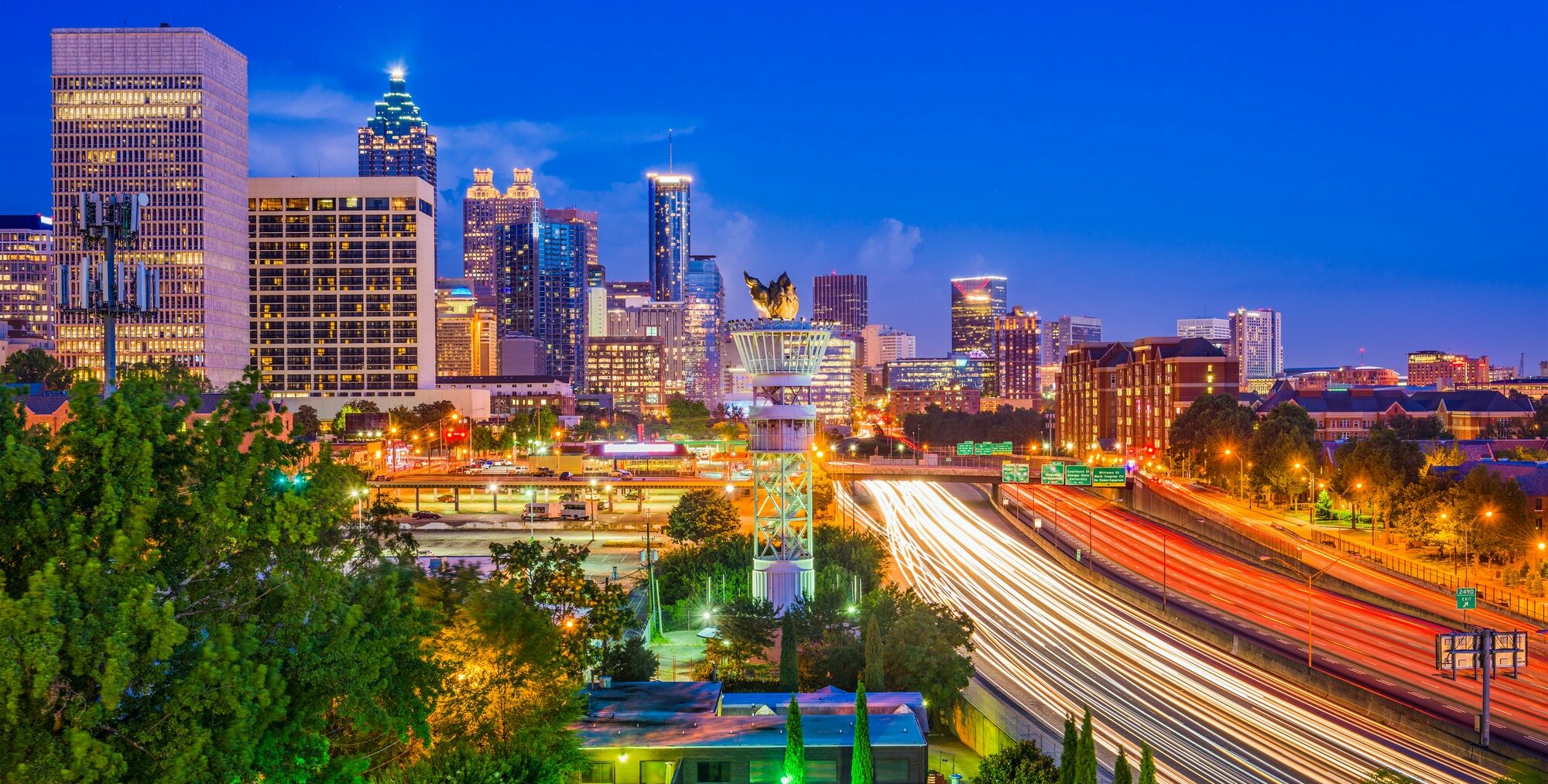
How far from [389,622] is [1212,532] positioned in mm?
77501

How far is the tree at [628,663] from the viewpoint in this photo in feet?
129

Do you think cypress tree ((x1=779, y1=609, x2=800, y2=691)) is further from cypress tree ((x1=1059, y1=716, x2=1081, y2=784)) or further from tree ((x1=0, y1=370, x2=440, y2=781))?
tree ((x1=0, y1=370, x2=440, y2=781))

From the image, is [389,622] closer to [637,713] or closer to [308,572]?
[308,572]

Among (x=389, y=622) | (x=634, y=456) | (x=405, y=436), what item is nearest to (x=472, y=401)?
(x=405, y=436)

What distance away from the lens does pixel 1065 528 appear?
302 ft

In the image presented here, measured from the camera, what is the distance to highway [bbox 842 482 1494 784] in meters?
34.5

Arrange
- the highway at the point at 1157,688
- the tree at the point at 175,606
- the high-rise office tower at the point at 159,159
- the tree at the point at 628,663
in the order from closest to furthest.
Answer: the tree at the point at 175,606 < the highway at the point at 1157,688 < the tree at the point at 628,663 < the high-rise office tower at the point at 159,159

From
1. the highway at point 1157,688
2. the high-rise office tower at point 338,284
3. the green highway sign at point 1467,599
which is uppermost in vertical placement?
the high-rise office tower at point 338,284

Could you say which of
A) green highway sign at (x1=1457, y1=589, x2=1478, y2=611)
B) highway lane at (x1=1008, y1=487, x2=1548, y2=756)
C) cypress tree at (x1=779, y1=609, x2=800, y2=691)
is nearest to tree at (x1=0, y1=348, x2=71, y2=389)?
highway lane at (x1=1008, y1=487, x2=1548, y2=756)

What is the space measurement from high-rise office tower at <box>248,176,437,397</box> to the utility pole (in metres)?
139

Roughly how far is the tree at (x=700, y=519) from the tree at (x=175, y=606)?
2163 inches

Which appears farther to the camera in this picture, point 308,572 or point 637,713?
point 637,713

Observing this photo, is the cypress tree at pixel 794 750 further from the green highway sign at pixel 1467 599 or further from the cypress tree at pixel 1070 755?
the green highway sign at pixel 1467 599

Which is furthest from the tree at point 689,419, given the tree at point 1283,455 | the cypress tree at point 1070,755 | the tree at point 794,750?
the cypress tree at point 1070,755
